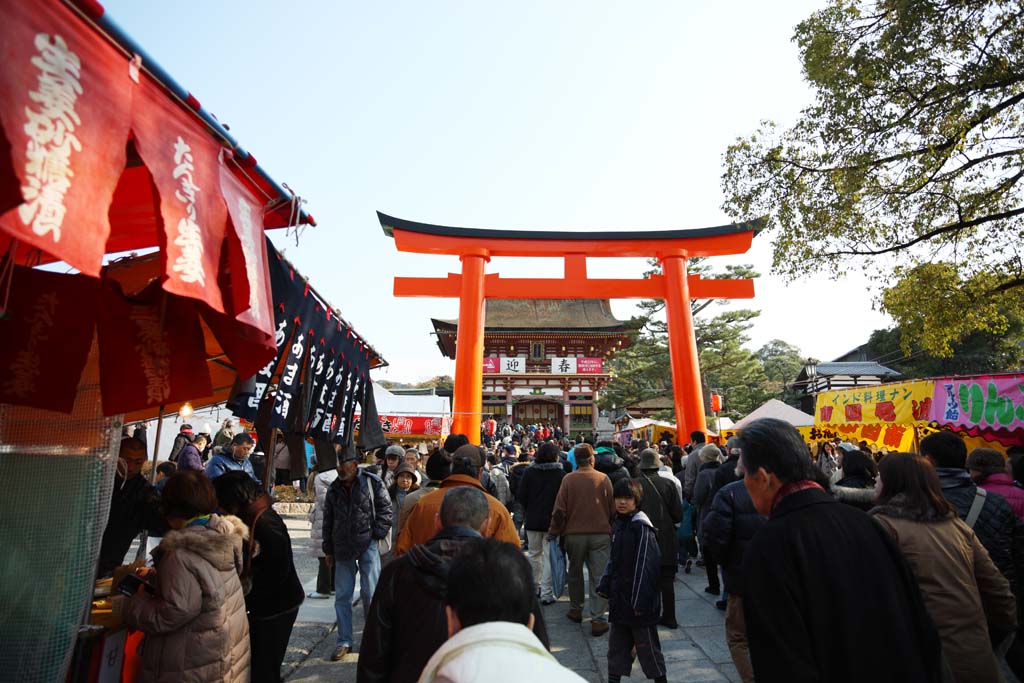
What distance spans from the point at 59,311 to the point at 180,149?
1.49 metres

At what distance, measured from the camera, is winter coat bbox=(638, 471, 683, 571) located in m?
4.52

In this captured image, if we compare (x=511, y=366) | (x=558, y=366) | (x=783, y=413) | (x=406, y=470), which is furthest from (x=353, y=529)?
(x=558, y=366)

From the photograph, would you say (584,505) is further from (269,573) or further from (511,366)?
(511,366)

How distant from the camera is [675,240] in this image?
45.1 feet

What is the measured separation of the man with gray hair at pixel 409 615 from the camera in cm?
186

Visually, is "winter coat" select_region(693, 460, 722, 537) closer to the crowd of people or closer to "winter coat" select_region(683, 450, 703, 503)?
"winter coat" select_region(683, 450, 703, 503)

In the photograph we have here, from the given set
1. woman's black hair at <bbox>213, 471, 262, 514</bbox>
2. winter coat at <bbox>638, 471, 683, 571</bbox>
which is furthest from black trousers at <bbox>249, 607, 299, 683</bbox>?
winter coat at <bbox>638, 471, 683, 571</bbox>

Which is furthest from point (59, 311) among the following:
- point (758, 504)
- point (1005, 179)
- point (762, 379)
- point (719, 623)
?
point (762, 379)

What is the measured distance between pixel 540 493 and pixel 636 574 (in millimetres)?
2212

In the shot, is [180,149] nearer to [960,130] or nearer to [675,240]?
[960,130]

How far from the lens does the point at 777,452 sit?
5.51ft

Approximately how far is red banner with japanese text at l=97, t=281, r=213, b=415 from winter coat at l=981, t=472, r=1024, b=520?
15.2 ft

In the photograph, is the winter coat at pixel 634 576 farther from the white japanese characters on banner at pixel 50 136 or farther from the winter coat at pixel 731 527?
the white japanese characters on banner at pixel 50 136

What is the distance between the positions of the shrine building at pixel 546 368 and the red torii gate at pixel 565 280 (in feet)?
40.4
